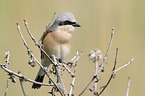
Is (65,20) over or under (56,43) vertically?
over

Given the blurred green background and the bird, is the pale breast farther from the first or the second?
the blurred green background

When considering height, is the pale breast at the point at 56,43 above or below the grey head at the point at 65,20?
below

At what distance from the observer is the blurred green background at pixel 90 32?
10.8ft

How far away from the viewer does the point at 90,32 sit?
3576 mm

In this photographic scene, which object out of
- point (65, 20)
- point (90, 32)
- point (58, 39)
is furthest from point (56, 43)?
point (90, 32)

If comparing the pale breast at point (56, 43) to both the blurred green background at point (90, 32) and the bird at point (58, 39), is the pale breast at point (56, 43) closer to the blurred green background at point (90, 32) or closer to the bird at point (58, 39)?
the bird at point (58, 39)

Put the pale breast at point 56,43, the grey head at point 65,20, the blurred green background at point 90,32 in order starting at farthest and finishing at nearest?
the blurred green background at point 90,32
the pale breast at point 56,43
the grey head at point 65,20

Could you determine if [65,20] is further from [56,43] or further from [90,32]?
[90,32]

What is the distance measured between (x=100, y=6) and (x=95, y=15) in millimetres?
161


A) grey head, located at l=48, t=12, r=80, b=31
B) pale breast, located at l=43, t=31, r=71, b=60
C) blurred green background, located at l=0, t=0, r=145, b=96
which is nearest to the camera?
grey head, located at l=48, t=12, r=80, b=31

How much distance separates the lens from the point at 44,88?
3186 millimetres

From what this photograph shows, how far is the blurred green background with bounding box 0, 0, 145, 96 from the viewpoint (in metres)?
3.30

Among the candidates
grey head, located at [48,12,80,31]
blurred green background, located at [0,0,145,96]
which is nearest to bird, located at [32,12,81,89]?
grey head, located at [48,12,80,31]

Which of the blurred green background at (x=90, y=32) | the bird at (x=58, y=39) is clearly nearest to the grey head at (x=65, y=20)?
the bird at (x=58, y=39)
